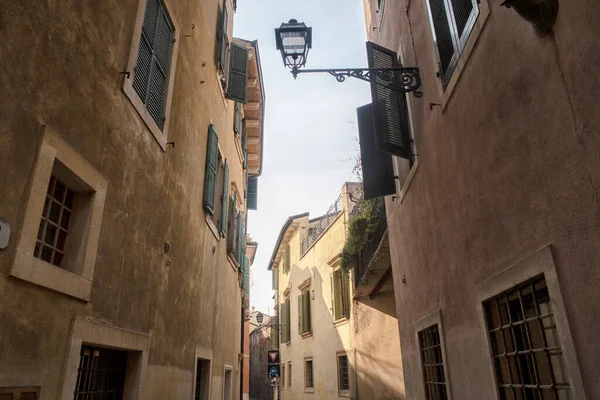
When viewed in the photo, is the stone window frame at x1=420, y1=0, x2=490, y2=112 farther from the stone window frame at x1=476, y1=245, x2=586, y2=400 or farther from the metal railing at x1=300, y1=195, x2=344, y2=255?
the metal railing at x1=300, y1=195, x2=344, y2=255

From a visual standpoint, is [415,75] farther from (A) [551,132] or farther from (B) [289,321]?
(B) [289,321]

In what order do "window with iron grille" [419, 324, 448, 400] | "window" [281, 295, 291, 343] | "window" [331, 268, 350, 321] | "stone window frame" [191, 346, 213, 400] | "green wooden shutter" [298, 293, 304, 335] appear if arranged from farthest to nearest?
"window" [281, 295, 291, 343], "green wooden shutter" [298, 293, 304, 335], "window" [331, 268, 350, 321], "stone window frame" [191, 346, 213, 400], "window with iron grille" [419, 324, 448, 400]

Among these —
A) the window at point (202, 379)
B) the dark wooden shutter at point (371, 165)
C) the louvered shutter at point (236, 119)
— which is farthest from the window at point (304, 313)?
the dark wooden shutter at point (371, 165)

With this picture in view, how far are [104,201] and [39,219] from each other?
930 millimetres

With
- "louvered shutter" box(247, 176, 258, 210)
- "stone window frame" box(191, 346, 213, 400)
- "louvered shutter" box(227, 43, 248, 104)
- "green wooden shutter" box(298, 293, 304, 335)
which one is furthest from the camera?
"green wooden shutter" box(298, 293, 304, 335)

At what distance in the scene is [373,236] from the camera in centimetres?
1288

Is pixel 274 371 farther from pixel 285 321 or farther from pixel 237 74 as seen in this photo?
pixel 237 74

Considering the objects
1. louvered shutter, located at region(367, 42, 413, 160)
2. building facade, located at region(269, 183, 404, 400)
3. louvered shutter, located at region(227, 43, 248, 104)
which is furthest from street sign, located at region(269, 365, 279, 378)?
louvered shutter, located at region(367, 42, 413, 160)

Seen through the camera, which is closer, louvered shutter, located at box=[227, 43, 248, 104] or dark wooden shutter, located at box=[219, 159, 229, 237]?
dark wooden shutter, located at box=[219, 159, 229, 237]

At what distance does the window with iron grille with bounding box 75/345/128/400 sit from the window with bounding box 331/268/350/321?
11829mm

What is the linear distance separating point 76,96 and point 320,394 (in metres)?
17.2

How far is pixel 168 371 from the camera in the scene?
5.48 metres

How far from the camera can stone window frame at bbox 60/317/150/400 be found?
3213mm

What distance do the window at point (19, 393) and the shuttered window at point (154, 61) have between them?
2932 millimetres
